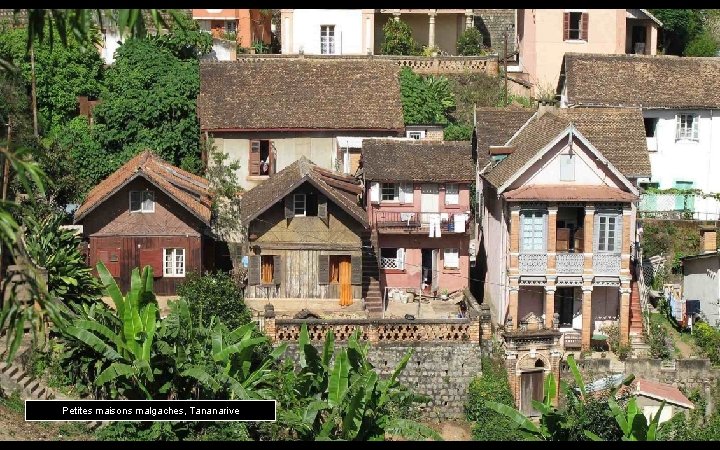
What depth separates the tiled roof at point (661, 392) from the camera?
34.7 metres

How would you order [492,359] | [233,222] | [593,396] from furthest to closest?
1. [233,222]
2. [492,359]
3. [593,396]

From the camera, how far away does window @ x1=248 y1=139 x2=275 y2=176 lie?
46156 mm

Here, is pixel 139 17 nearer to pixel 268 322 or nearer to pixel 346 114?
pixel 268 322

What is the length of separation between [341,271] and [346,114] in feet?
27.0

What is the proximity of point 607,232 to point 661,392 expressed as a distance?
213 inches

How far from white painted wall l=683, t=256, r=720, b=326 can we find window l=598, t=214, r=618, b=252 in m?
3.91

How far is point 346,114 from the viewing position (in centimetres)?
4694

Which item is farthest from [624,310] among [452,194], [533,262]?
[452,194]

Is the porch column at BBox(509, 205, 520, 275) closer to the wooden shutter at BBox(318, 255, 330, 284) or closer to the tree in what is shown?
the wooden shutter at BBox(318, 255, 330, 284)

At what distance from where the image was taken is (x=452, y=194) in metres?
42.1

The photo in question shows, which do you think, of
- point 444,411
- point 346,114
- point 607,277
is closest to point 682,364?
point 607,277

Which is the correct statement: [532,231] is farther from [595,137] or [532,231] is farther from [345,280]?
[345,280]

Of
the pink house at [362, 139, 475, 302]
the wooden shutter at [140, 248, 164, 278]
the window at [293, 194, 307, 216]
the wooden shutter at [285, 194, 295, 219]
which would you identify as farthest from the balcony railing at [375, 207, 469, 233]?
the wooden shutter at [140, 248, 164, 278]

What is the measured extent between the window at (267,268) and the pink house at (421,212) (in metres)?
3.55
